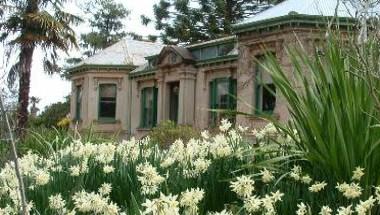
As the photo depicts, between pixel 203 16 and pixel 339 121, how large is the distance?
43.0m

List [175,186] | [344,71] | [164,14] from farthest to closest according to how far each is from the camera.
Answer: [164,14]
[344,71]
[175,186]

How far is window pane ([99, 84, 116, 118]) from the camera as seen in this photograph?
3650cm

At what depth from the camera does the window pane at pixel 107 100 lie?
120 feet

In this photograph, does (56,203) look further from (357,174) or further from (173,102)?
(173,102)

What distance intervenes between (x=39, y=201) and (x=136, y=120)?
30976 millimetres

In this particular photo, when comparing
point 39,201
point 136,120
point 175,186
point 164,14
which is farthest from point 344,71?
point 164,14

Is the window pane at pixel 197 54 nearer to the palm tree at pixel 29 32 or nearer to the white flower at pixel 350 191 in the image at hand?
the palm tree at pixel 29 32

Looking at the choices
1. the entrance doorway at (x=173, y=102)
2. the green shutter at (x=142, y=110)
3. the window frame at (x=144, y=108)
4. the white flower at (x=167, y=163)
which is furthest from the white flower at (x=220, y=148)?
the green shutter at (x=142, y=110)

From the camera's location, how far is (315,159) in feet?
14.8

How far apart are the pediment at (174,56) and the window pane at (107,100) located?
5817mm

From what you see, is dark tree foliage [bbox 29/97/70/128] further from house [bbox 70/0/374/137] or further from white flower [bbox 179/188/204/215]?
white flower [bbox 179/188/204/215]

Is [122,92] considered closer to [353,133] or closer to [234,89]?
[234,89]

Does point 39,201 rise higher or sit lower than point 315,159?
lower

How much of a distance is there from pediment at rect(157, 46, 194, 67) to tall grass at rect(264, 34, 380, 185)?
24.4m
